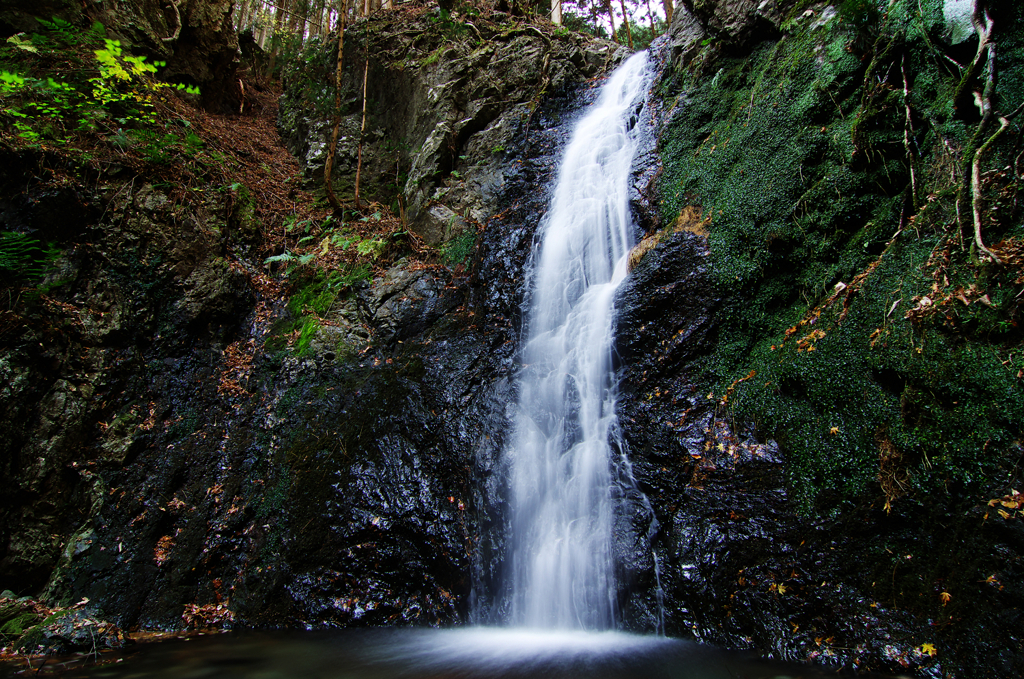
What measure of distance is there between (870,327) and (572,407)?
9.12 feet

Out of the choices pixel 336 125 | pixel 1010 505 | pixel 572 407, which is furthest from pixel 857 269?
pixel 336 125

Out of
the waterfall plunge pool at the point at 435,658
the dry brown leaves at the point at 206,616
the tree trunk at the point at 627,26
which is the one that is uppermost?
the tree trunk at the point at 627,26

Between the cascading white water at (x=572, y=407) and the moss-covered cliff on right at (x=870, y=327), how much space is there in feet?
1.67

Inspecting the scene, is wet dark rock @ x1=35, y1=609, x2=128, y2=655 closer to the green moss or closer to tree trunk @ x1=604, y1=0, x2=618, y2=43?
the green moss

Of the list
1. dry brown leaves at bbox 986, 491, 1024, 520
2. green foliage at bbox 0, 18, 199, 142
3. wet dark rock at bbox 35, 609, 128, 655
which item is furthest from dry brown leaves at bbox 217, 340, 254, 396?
dry brown leaves at bbox 986, 491, 1024, 520

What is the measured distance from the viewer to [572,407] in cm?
507

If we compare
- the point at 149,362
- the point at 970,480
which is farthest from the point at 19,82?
the point at 970,480

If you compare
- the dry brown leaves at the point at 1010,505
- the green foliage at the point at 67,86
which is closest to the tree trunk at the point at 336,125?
the green foliage at the point at 67,86

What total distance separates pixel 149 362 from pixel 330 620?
409 cm

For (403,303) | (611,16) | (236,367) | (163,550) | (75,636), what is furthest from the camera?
(611,16)

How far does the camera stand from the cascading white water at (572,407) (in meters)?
4.12

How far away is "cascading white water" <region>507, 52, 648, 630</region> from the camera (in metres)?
4.12

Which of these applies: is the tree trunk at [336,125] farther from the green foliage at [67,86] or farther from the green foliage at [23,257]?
the green foliage at [23,257]

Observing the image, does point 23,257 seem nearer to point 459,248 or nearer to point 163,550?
point 163,550
